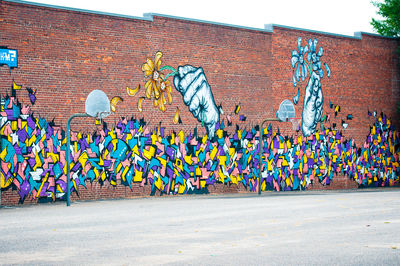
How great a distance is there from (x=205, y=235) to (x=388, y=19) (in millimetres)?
31379

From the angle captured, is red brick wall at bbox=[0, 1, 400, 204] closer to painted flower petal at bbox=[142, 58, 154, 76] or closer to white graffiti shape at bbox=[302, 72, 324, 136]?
painted flower petal at bbox=[142, 58, 154, 76]

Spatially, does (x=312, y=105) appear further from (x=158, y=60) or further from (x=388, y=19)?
(x=388, y=19)

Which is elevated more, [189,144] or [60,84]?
[60,84]

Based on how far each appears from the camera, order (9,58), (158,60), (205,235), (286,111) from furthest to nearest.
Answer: (286,111) → (158,60) → (9,58) → (205,235)

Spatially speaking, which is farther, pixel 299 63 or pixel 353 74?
pixel 353 74

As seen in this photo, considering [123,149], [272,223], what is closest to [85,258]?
[272,223]

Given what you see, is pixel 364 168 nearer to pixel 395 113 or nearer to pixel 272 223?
pixel 395 113

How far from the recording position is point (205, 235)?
488 inches

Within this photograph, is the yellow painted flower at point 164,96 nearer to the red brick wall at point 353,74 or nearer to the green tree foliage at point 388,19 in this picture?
the red brick wall at point 353,74

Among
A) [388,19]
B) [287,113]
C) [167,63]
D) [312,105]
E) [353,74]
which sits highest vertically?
[388,19]

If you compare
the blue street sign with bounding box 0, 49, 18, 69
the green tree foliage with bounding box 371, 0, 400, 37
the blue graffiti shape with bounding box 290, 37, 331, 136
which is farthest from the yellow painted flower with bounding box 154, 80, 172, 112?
the green tree foliage with bounding box 371, 0, 400, 37

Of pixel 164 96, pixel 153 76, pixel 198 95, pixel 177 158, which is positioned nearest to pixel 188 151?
pixel 177 158

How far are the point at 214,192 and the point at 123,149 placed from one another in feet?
17.2

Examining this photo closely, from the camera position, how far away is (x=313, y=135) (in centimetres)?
3234
